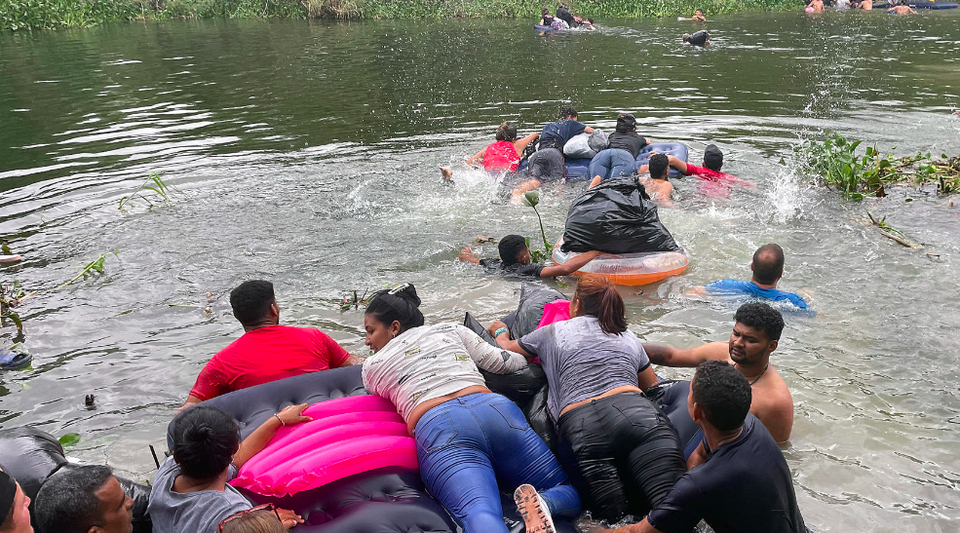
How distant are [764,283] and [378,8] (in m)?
36.8

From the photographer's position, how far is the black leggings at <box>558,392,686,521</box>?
359cm

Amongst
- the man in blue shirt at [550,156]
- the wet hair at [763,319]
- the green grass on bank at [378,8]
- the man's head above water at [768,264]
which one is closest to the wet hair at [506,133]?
the man in blue shirt at [550,156]

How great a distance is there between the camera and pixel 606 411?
149 inches

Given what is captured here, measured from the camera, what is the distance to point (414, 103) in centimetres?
1653

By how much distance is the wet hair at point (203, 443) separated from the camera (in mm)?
3023

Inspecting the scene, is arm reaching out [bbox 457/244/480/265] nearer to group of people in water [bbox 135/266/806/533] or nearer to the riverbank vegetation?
group of people in water [bbox 135/266/806/533]

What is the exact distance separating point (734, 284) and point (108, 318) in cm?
592

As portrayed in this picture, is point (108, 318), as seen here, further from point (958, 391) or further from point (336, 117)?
point (336, 117)

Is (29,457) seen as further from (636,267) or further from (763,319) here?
(636,267)

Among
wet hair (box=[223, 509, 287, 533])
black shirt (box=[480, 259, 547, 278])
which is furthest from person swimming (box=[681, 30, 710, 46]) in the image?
wet hair (box=[223, 509, 287, 533])

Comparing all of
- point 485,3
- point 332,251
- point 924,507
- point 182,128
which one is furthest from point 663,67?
point 485,3

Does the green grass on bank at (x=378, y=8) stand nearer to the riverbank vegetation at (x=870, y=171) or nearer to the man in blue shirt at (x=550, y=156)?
the man in blue shirt at (x=550, y=156)

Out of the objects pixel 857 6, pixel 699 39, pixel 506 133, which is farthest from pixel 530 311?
pixel 857 6

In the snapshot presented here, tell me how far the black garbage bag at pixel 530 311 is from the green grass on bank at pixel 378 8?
34.0 m
